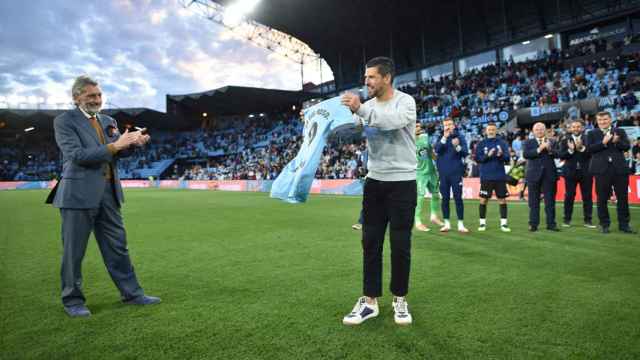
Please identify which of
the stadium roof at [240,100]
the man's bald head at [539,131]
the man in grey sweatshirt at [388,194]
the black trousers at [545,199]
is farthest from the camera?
the stadium roof at [240,100]

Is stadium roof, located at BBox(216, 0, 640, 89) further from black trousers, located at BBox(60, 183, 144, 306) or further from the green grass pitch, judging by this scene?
black trousers, located at BBox(60, 183, 144, 306)

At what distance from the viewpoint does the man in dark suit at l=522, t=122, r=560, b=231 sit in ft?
25.3

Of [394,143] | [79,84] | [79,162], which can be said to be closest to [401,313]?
[394,143]

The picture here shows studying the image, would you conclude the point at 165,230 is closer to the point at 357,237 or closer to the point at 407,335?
the point at 357,237

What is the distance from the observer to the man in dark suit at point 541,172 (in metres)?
7.72

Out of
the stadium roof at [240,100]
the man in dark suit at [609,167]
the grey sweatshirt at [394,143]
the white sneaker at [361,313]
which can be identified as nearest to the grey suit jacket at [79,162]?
the grey sweatshirt at [394,143]

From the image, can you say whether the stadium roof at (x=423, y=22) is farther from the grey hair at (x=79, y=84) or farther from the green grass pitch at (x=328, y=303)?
the grey hair at (x=79, y=84)

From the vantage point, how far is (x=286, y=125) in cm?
4769

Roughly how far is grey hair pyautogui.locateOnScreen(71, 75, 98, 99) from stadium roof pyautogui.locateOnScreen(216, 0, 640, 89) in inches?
1182

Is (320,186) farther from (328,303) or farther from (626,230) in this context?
(328,303)

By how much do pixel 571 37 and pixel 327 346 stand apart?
103ft

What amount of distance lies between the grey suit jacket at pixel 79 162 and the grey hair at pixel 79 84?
0.14 m

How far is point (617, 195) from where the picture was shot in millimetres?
7289

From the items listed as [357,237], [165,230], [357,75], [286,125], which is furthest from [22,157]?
[357,237]
